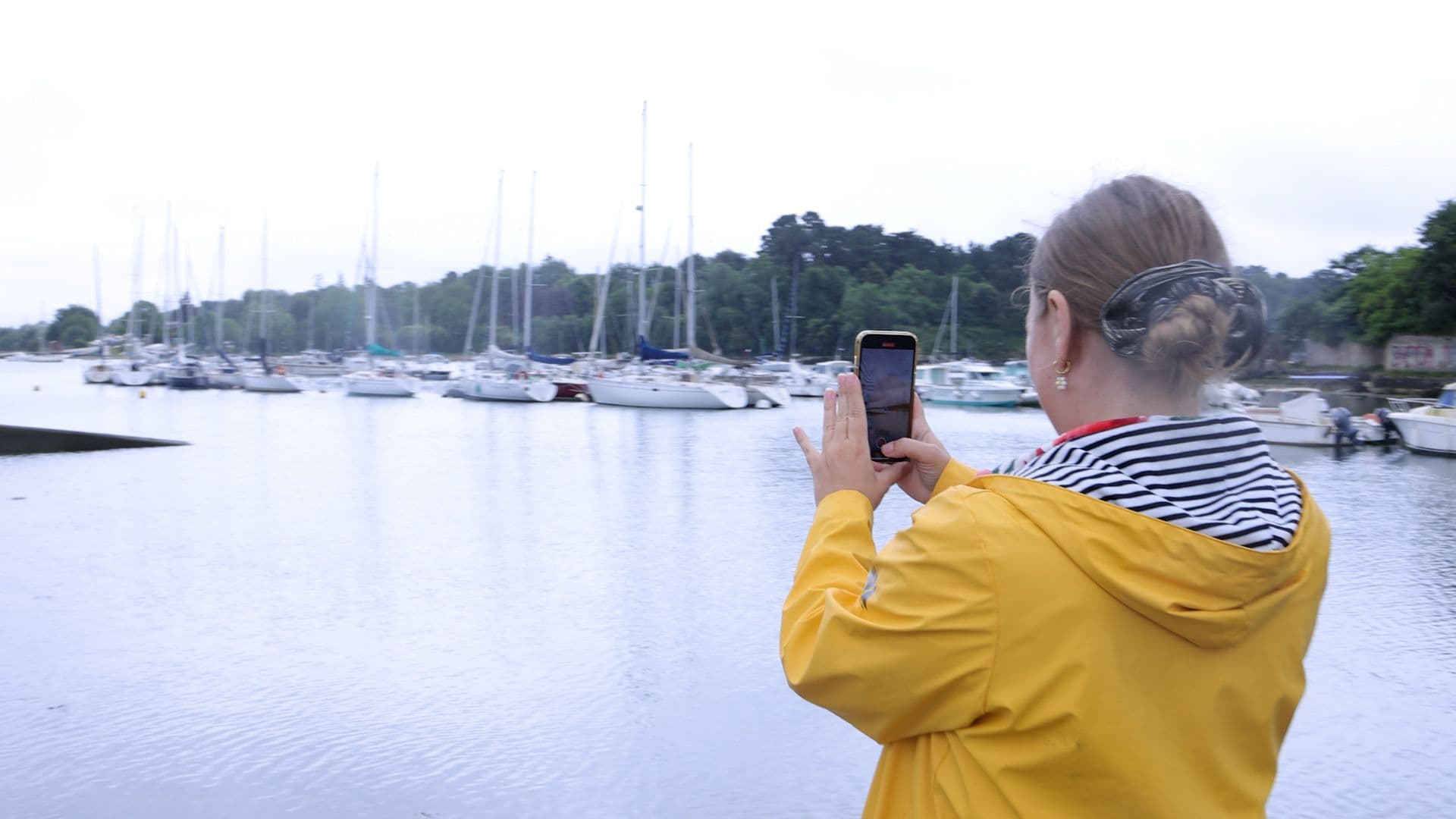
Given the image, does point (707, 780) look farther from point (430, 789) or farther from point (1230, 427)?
point (1230, 427)

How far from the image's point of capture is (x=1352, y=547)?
8805 mm

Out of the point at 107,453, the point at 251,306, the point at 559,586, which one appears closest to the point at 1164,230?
the point at 559,586

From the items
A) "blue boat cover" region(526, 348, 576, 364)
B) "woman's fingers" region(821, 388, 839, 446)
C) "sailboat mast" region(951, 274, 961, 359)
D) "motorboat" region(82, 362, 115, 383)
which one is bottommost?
"motorboat" region(82, 362, 115, 383)

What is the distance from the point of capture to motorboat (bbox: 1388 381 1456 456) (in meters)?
18.9

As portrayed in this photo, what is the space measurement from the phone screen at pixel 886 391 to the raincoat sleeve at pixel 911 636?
0.32 metres

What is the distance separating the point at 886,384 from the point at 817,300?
39.8m

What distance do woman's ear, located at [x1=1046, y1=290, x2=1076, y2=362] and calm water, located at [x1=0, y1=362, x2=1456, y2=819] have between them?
2.72m

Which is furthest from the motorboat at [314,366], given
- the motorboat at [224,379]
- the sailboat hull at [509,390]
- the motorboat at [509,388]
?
the sailboat hull at [509,390]

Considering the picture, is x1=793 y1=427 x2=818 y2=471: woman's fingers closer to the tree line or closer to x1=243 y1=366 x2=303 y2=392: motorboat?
the tree line

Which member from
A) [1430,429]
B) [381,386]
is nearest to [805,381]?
[381,386]

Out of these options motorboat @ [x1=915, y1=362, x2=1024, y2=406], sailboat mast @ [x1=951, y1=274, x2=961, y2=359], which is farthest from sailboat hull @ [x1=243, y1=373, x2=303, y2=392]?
sailboat mast @ [x1=951, y1=274, x2=961, y2=359]

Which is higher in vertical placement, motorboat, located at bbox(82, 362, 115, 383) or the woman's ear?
the woman's ear

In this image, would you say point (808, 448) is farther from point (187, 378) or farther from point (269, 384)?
point (187, 378)

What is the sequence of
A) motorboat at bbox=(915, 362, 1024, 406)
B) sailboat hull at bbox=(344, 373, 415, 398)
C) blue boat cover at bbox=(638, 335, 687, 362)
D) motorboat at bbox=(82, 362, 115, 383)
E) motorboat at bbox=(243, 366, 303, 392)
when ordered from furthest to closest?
motorboat at bbox=(82, 362, 115, 383) < motorboat at bbox=(243, 366, 303, 392) < sailboat hull at bbox=(344, 373, 415, 398) < blue boat cover at bbox=(638, 335, 687, 362) < motorboat at bbox=(915, 362, 1024, 406)
